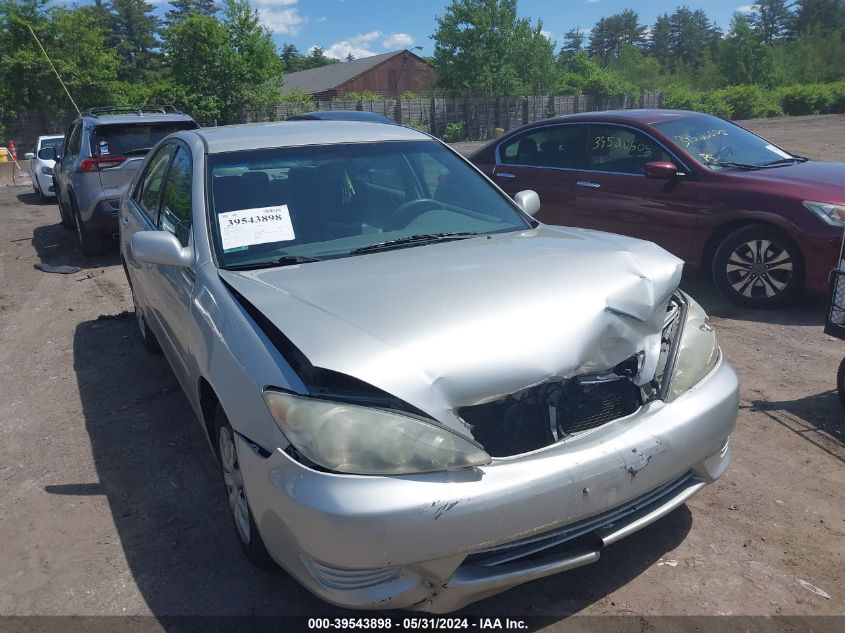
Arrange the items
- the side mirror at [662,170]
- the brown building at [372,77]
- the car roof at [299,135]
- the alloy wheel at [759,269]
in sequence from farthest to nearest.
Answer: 1. the brown building at [372,77]
2. the side mirror at [662,170]
3. the alloy wheel at [759,269]
4. the car roof at [299,135]

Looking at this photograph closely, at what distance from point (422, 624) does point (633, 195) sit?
511cm

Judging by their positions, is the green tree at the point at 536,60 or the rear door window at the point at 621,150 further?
the green tree at the point at 536,60

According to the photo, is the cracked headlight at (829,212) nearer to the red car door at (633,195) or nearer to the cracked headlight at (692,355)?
the red car door at (633,195)

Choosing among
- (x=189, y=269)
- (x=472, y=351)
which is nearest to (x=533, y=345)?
(x=472, y=351)

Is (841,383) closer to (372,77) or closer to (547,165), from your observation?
(547,165)

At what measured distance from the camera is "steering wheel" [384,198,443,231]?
11.7ft

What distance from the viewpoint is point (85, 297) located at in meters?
7.63

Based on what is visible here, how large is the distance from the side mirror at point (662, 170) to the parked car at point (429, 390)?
3.20 metres

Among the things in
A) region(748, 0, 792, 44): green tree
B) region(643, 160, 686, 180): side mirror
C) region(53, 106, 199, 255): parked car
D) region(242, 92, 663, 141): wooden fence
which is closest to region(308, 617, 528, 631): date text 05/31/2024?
region(643, 160, 686, 180): side mirror

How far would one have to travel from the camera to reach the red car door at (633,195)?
631 centimetres

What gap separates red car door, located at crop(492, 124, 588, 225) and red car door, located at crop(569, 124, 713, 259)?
11 centimetres

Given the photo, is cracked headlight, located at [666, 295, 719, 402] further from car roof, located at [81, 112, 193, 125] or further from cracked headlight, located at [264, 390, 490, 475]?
car roof, located at [81, 112, 193, 125]

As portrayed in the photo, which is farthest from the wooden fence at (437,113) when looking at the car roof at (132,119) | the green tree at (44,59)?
the car roof at (132,119)

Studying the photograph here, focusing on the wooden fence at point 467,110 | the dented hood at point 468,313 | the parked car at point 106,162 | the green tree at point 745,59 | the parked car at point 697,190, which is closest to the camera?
the dented hood at point 468,313
